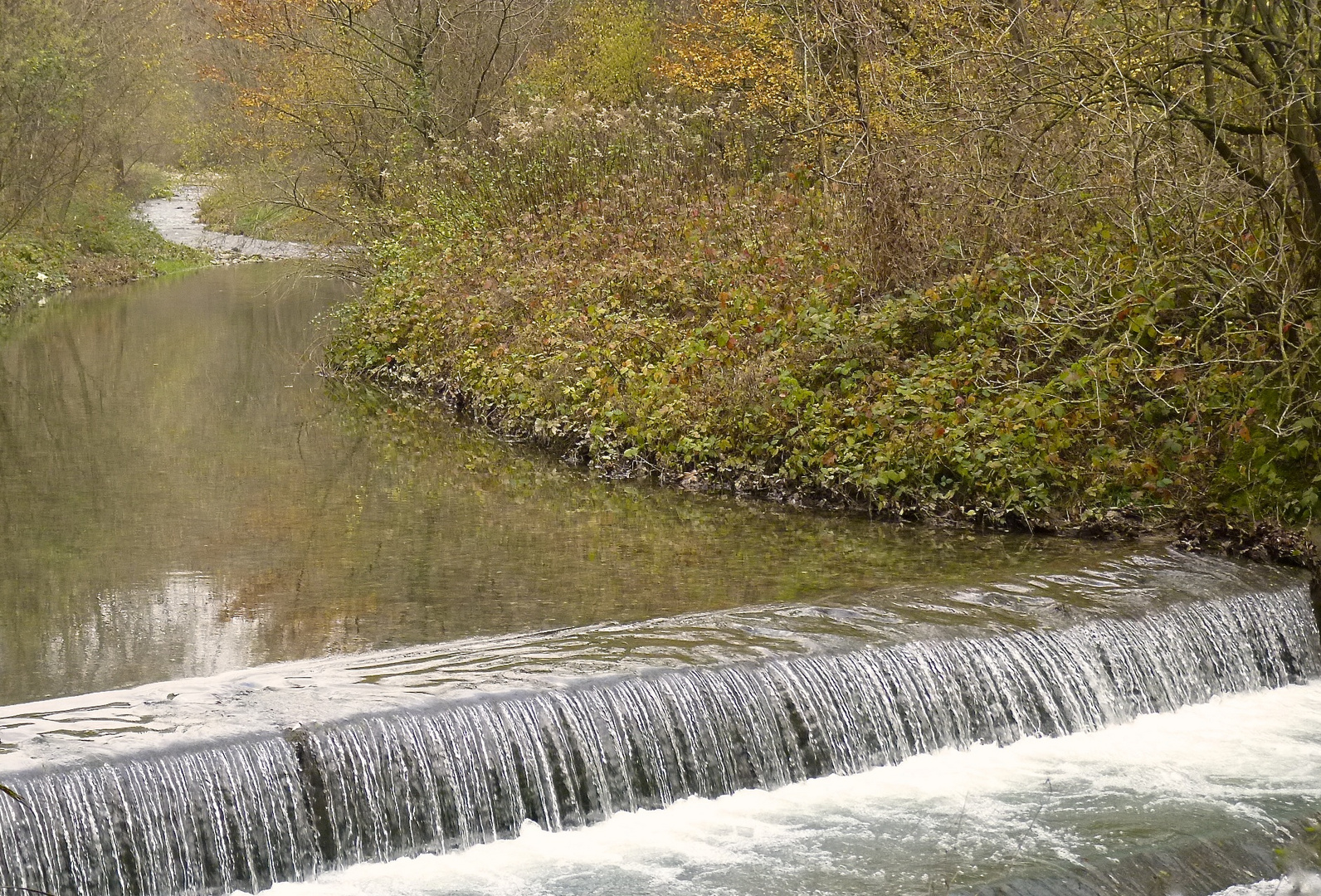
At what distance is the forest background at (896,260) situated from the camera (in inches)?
371

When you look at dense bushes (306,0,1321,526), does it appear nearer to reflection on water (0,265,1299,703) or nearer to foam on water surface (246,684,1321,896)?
reflection on water (0,265,1299,703)

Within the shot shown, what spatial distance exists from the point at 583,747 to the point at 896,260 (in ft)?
23.0

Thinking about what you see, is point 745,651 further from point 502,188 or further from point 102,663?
point 502,188

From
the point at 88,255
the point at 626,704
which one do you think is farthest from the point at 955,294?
the point at 88,255

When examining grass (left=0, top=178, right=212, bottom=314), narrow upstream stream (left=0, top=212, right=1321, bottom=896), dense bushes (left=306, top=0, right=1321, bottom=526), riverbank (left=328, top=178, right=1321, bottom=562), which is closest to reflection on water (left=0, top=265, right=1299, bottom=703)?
narrow upstream stream (left=0, top=212, right=1321, bottom=896)

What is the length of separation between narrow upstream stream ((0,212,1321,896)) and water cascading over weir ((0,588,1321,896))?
0.01 meters

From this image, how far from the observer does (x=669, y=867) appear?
6152 millimetres

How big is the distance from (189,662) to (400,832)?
1.97 metres

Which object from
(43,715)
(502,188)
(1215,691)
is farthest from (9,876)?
(502,188)

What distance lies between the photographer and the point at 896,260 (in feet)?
41.2

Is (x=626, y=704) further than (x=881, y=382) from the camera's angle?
No

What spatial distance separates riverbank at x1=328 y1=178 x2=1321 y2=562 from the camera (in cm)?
988

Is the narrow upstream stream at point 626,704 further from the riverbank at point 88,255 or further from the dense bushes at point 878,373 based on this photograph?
the riverbank at point 88,255

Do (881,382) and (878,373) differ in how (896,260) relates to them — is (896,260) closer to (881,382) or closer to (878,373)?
(878,373)
